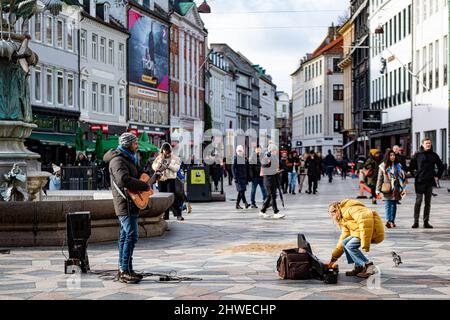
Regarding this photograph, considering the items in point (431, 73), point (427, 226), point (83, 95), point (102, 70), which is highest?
point (102, 70)

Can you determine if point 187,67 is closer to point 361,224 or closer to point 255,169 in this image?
point 255,169

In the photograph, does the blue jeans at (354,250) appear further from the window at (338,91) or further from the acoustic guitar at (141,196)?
the window at (338,91)

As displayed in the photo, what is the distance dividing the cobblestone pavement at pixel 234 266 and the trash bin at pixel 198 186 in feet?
28.3

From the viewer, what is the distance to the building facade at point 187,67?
77.1 metres

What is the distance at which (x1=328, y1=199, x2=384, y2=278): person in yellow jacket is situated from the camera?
10227 mm

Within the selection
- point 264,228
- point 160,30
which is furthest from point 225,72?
point 264,228

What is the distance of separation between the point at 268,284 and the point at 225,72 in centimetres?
10613

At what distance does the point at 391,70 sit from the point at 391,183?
42.4m

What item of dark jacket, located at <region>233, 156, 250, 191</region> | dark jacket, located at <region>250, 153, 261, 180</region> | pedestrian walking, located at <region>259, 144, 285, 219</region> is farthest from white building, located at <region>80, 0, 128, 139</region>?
pedestrian walking, located at <region>259, 144, 285, 219</region>

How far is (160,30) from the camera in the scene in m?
71.3

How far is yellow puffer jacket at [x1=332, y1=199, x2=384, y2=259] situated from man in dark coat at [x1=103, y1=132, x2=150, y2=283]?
7.76 feet

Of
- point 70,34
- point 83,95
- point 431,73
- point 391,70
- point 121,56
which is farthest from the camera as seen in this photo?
point 121,56

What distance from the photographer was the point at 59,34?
50.1 meters

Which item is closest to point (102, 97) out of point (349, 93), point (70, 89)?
point (70, 89)
